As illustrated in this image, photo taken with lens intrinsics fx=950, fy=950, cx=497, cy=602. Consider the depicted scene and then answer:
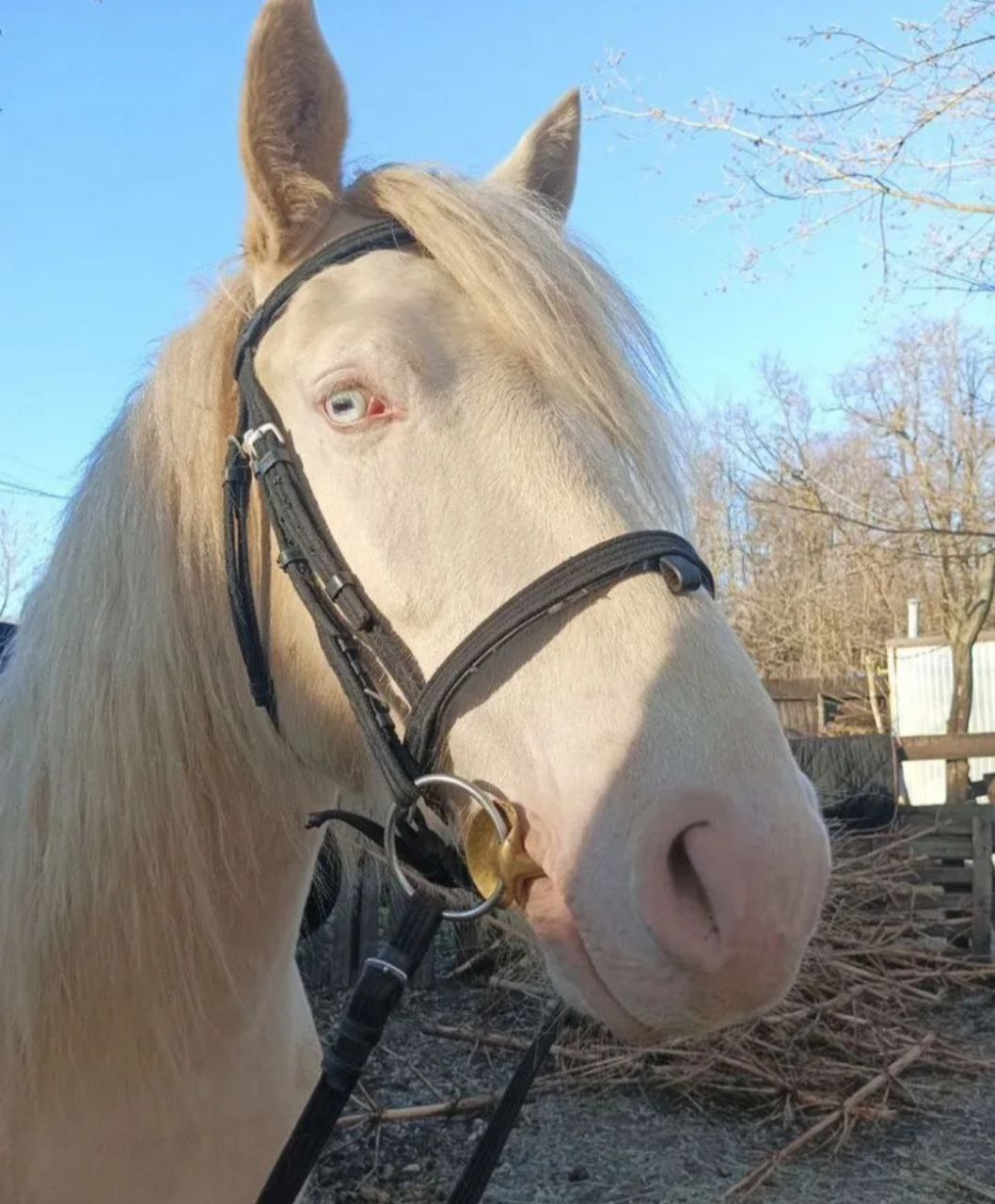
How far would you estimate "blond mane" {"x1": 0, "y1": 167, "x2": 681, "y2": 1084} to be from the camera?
1.53 meters

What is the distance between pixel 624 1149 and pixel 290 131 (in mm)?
4435

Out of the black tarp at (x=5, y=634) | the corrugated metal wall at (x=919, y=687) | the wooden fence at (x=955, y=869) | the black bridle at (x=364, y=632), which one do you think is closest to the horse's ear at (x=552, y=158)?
the black bridle at (x=364, y=632)

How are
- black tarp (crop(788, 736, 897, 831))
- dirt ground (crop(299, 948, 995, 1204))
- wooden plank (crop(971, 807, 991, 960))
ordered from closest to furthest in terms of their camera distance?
dirt ground (crop(299, 948, 995, 1204)) < wooden plank (crop(971, 807, 991, 960)) < black tarp (crop(788, 736, 897, 831))

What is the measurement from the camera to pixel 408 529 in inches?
53.9

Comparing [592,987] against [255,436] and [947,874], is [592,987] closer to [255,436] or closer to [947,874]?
[255,436]

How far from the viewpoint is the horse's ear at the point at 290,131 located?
61.6 inches

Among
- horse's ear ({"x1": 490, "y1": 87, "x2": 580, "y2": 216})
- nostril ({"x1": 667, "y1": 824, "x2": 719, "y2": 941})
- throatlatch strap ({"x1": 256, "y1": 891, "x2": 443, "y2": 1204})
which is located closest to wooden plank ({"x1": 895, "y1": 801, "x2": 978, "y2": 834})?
horse's ear ({"x1": 490, "y1": 87, "x2": 580, "y2": 216})

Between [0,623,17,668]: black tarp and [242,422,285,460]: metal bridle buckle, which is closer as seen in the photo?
[242,422,285,460]: metal bridle buckle

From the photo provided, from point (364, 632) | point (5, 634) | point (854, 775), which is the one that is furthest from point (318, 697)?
point (854, 775)

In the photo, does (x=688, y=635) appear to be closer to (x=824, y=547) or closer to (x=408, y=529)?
(x=408, y=529)

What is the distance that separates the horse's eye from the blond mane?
0.24 metres

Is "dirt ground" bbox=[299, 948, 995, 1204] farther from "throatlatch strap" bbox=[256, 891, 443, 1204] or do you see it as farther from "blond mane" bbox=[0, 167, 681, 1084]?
"blond mane" bbox=[0, 167, 681, 1084]

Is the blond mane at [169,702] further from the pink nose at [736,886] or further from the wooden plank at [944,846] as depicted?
the wooden plank at [944,846]

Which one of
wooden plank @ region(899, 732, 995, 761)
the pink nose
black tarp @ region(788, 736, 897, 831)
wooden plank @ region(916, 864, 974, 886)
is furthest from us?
wooden plank @ region(899, 732, 995, 761)
